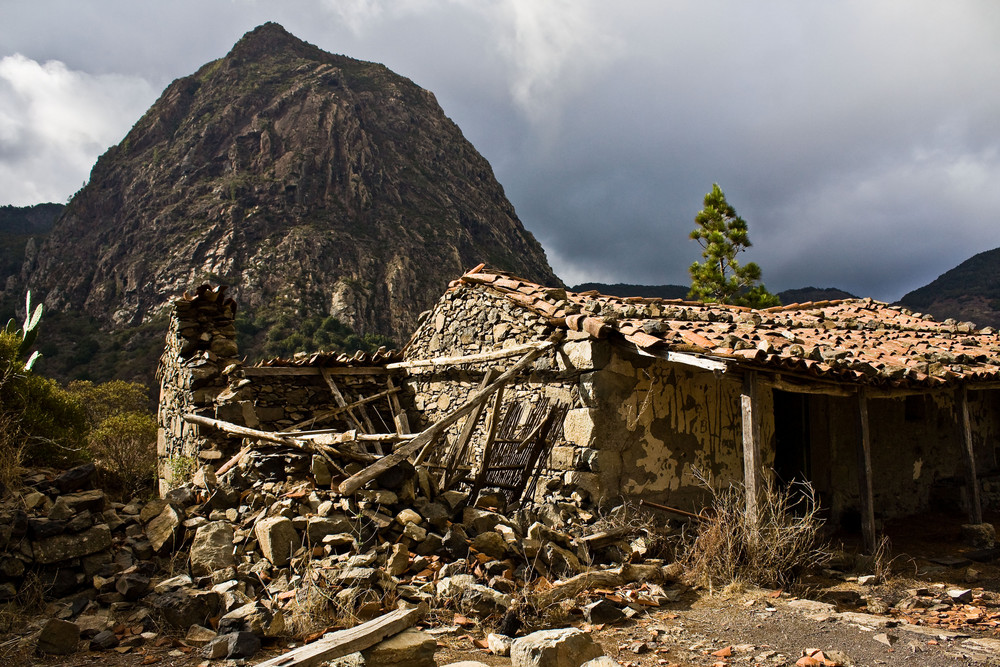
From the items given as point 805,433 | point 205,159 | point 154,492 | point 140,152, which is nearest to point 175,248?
point 205,159

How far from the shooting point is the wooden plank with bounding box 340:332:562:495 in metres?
6.03

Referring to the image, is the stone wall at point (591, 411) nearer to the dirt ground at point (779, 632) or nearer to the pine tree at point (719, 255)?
the dirt ground at point (779, 632)

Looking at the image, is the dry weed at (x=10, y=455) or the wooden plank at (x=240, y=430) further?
the wooden plank at (x=240, y=430)

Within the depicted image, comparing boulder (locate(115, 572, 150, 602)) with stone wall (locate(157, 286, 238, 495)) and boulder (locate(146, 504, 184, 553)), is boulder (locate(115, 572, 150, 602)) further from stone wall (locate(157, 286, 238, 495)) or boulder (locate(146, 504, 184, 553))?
stone wall (locate(157, 286, 238, 495))

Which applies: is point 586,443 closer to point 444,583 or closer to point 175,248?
point 444,583

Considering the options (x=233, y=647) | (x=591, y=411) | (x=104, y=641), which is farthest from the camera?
(x=591, y=411)

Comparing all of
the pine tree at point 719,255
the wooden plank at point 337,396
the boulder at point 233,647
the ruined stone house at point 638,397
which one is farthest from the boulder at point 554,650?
the pine tree at point 719,255

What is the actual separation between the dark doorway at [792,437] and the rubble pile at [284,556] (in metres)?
4.02

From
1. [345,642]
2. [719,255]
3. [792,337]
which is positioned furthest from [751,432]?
[719,255]

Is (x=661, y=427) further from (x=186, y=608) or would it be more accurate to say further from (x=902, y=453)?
(x=186, y=608)

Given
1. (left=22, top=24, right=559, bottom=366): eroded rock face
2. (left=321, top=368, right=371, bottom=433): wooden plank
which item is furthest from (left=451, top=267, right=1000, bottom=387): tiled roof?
(left=22, top=24, right=559, bottom=366): eroded rock face

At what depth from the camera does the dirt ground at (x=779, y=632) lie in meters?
4.42

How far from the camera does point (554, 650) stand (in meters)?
3.99

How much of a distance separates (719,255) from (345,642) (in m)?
25.7
